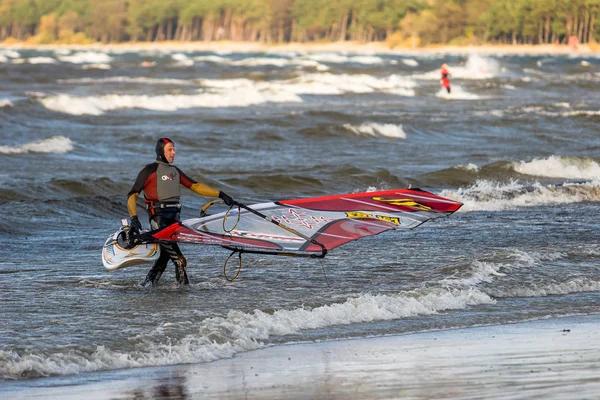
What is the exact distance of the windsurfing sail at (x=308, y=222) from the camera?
948 cm

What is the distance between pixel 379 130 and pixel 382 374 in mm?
21933

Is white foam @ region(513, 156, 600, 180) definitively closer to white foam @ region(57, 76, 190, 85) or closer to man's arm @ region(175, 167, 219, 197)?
man's arm @ region(175, 167, 219, 197)

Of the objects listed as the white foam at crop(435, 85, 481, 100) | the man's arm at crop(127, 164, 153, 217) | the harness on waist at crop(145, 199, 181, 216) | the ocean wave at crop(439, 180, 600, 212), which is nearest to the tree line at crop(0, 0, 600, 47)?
the white foam at crop(435, 85, 481, 100)

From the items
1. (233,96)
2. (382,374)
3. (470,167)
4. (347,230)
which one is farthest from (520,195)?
(233,96)

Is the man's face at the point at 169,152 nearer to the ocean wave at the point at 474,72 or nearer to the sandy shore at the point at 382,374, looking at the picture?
the sandy shore at the point at 382,374

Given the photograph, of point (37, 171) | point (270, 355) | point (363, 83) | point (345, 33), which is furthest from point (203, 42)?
point (270, 355)

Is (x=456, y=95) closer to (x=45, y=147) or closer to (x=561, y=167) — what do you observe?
(x=45, y=147)

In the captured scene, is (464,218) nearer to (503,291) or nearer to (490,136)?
(503,291)

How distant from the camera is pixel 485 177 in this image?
19.6m

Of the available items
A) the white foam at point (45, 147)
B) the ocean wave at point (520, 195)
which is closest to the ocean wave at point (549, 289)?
the ocean wave at point (520, 195)

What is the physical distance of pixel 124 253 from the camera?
9609 mm

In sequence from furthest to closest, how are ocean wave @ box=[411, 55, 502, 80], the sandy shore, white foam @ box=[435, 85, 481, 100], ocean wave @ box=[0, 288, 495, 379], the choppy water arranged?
1. ocean wave @ box=[411, 55, 502, 80]
2. white foam @ box=[435, 85, 481, 100]
3. the choppy water
4. ocean wave @ box=[0, 288, 495, 379]
5. the sandy shore

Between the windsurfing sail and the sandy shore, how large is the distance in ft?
6.07

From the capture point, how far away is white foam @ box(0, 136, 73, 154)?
2272 centimetres
